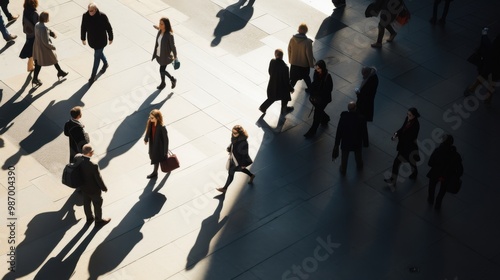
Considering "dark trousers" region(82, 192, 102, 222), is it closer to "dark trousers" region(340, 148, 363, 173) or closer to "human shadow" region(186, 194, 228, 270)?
"human shadow" region(186, 194, 228, 270)

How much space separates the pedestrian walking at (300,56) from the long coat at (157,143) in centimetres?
416

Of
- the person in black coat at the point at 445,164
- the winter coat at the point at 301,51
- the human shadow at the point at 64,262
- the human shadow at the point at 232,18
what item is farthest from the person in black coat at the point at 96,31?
the person in black coat at the point at 445,164

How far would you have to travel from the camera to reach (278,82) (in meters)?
17.3

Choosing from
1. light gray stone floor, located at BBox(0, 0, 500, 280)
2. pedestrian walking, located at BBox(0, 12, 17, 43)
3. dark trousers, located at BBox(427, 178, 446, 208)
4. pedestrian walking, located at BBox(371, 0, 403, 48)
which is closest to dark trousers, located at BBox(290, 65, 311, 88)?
light gray stone floor, located at BBox(0, 0, 500, 280)

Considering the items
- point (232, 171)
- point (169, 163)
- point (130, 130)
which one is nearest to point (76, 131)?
point (169, 163)

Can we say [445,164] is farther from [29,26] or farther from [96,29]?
[29,26]

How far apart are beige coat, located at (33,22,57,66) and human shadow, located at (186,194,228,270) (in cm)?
560

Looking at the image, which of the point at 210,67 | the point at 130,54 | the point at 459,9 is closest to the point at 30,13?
the point at 130,54

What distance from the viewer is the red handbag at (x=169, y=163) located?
Answer: 50.9 feet

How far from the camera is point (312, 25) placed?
70.5 feet

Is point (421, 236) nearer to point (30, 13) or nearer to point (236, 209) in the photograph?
point (236, 209)

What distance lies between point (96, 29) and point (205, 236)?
6.29 m

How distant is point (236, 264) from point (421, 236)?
137 inches

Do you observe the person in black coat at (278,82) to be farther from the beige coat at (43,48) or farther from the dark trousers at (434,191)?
the beige coat at (43,48)
